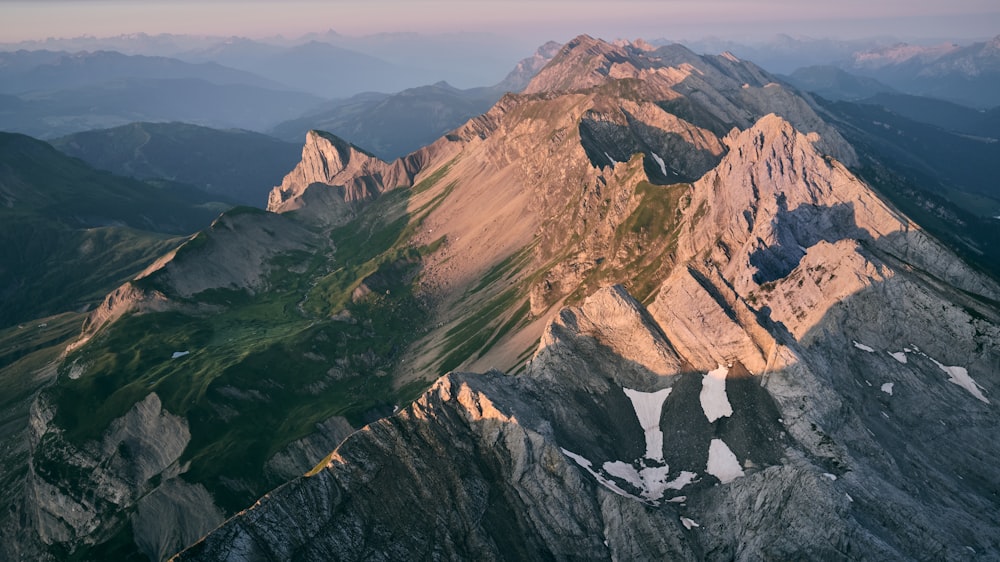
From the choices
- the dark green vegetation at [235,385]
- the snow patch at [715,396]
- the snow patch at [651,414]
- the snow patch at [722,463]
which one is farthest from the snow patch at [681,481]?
the dark green vegetation at [235,385]

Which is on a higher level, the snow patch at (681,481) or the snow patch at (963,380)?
the snow patch at (963,380)

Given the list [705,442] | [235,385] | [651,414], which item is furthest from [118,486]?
[705,442]

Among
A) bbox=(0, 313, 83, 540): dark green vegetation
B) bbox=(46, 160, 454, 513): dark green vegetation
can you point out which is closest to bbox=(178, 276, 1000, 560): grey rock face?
bbox=(46, 160, 454, 513): dark green vegetation

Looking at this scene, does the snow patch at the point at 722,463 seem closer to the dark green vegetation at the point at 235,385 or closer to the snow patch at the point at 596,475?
the snow patch at the point at 596,475

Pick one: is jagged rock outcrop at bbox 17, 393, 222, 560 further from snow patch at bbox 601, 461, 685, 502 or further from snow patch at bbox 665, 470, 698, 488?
snow patch at bbox 665, 470, 698, 488

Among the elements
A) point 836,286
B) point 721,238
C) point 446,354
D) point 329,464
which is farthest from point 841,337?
point 446,354

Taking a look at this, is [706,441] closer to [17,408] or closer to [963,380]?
[963,380]
